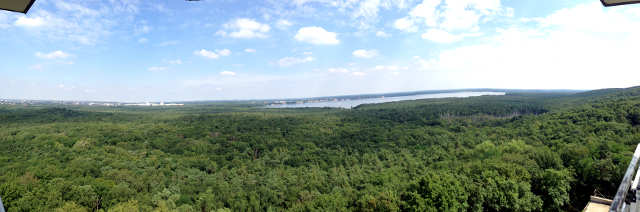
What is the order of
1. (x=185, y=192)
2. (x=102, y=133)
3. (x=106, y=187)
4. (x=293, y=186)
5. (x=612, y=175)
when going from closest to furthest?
1. (x=612, y=175)
2. (x=106, y=187)
3. (x=185, y=192)
4. (x=293, y=186)
5. (x=102, y=133)

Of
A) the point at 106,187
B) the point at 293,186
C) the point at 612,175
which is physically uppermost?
the point at 612,175

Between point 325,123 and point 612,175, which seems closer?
point 612,175

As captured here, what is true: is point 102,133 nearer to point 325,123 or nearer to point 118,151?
point 118,151

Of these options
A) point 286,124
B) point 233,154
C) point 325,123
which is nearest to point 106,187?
point 233,154

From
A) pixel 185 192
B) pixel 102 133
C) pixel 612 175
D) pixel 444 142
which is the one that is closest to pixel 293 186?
pixel 185 192

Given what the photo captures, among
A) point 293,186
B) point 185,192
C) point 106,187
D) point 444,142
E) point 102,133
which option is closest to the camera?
point 106,187

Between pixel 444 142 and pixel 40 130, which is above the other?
pixel 40 130
